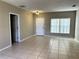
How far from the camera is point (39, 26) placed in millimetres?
8531

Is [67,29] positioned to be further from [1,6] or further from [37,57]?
[1,6]

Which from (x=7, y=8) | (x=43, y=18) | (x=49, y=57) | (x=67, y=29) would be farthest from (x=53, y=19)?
(x=49, y=57)

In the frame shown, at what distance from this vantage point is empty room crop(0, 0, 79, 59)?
4.08m

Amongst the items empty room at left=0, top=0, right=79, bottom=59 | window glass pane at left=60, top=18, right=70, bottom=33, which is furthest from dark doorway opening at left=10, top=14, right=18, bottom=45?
window glass pane at left=60, top=18, right=70, bottom=33

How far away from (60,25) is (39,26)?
223 centimetres

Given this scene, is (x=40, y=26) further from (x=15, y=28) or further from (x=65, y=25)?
(x=15, y=28)

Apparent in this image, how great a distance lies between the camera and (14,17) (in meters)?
5.68

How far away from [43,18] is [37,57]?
18.5 feet

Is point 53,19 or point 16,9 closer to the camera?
point 16,9

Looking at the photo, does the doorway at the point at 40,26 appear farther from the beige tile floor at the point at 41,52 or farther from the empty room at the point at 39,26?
the beige tile floor at the point at 41,52

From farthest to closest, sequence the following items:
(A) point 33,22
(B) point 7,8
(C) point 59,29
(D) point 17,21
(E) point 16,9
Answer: (A) point 33,22
(C) point 59,29
(D) point 17,21
(E) point 16,9
(B) point 7,8

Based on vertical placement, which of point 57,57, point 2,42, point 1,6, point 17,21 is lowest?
point 57,57

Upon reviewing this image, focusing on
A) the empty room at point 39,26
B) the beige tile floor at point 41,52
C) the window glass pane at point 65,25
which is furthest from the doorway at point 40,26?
the beige tile floor at point 41,52

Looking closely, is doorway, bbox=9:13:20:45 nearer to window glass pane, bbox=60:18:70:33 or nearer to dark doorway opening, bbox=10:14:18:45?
dark doorway opening, bbox=10:14:18:45
